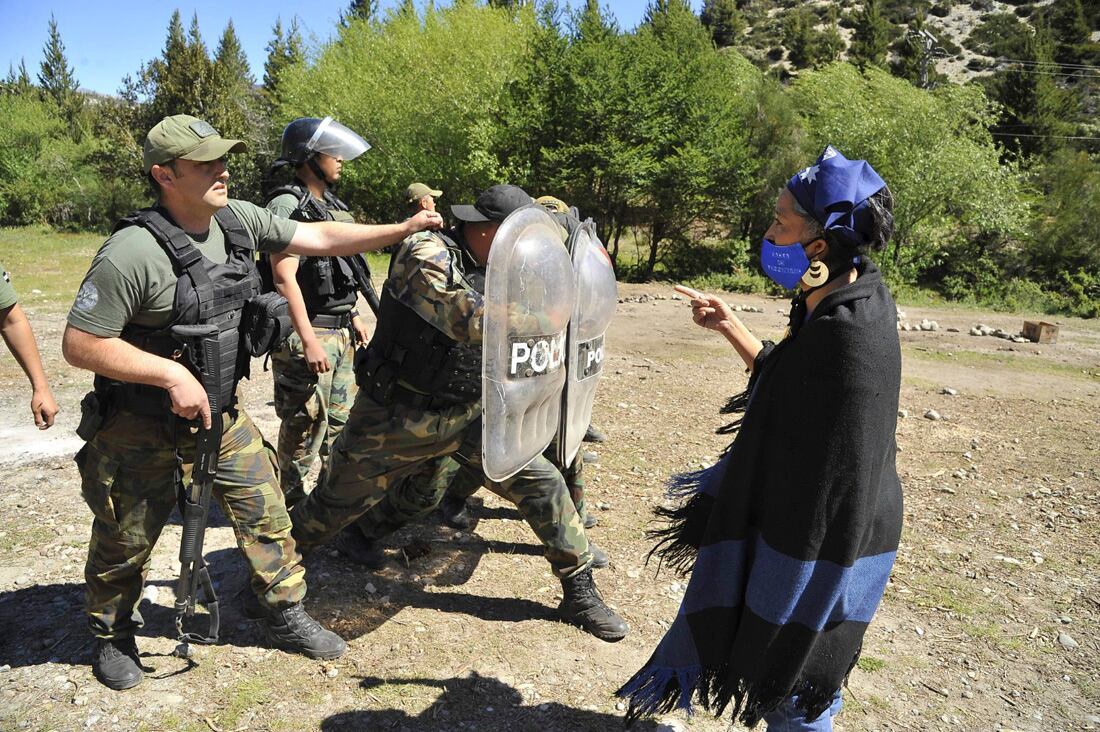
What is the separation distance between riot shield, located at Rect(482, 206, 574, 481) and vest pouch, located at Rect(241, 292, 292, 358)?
0.87 meters

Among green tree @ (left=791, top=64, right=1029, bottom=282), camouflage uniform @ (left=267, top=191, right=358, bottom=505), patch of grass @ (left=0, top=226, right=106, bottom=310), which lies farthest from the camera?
green tree @ (left=791, top=64, right=1029, bottom=282)

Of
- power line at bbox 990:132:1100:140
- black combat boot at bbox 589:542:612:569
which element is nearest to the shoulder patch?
black combat boot at bbox 589:542:612:569

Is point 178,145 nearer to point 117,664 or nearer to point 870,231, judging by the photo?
point 117,664

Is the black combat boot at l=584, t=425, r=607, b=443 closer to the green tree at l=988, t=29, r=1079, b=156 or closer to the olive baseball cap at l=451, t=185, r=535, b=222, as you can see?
the olive baseball cap at l=451, t=185, r=535, b=222

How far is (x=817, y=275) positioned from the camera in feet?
6.35

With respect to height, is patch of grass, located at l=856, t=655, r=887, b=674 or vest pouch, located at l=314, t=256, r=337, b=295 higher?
vest pouch, located at l=314, t=256, r=337, b=295

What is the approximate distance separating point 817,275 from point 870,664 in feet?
6.78

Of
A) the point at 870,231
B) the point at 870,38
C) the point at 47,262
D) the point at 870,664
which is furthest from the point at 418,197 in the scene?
the point at 870,38

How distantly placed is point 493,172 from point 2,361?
14.5m

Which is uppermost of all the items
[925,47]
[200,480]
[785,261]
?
[925,47]

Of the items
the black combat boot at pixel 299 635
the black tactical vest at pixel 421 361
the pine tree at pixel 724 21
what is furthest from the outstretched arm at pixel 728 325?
the pine tree at pixel 724 21

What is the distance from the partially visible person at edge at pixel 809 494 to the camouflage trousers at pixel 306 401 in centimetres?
250

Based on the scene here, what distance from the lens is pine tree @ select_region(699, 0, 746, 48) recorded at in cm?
6194

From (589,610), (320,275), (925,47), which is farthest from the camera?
(925,47)
